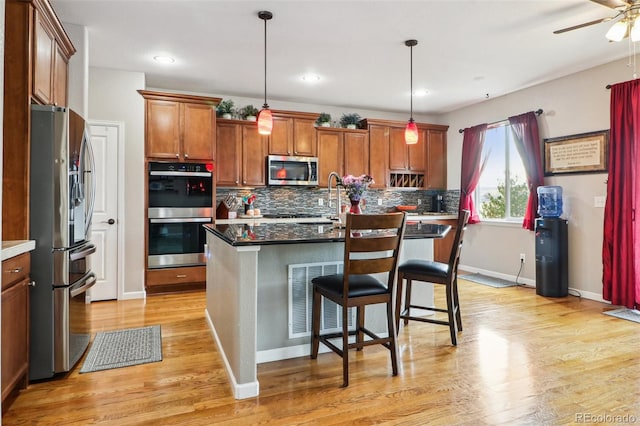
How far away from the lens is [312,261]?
2.85 m

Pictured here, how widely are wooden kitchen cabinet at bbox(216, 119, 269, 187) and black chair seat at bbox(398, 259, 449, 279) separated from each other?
2947 millimetres

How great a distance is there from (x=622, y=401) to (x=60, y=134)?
368 cm

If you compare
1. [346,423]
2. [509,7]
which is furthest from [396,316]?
[509,7]

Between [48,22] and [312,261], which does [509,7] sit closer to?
[312,261]

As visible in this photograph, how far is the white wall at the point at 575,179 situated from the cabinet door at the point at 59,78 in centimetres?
525

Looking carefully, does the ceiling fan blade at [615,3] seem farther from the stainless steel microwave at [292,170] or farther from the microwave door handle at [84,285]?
the microwave door handle at [84,285]

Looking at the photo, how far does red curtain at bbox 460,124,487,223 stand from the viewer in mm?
5926

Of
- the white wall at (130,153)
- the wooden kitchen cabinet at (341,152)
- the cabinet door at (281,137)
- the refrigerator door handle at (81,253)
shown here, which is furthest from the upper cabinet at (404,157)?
the refrigerator door handle at (81,253)

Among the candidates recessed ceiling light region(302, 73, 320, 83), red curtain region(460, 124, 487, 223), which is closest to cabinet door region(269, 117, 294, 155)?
recessed ceiling light region(302, 73, 320, 83)

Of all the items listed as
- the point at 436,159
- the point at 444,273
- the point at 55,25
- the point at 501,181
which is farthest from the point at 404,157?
the point at 55,25

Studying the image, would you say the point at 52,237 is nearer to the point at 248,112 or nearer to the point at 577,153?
the point at 248,112

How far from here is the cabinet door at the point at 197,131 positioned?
473 cm

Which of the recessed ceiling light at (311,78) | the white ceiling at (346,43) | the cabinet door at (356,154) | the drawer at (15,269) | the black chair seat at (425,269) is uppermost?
the recessed ceiling light at (311,78)

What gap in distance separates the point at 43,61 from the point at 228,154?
2746mm
